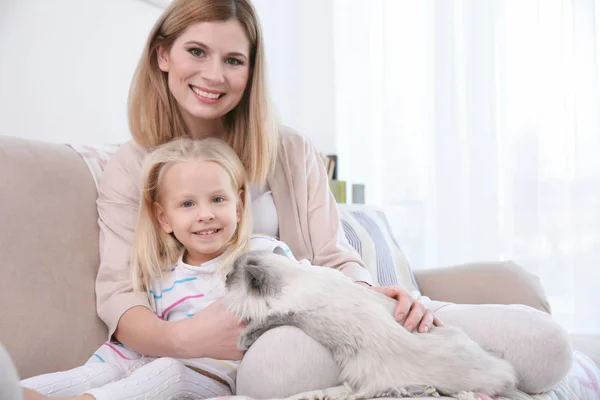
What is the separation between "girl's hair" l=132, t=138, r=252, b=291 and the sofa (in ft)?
0.38

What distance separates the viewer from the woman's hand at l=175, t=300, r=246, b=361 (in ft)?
3.79

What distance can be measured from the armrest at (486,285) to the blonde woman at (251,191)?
434 millimetres

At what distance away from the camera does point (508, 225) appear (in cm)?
306

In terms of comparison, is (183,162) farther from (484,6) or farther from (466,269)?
(484,6)

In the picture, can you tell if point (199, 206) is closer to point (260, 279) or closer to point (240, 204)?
point (240, 204)

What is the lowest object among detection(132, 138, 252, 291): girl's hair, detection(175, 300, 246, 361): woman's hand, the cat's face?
detection(175, 300, 246, 361): woman's hand

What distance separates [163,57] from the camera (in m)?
1.57

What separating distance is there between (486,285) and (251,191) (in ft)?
2.34

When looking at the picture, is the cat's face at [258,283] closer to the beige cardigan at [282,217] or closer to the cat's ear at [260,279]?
the cat's ear at [260,279]

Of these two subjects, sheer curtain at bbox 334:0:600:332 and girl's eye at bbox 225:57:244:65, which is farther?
sheer curtain at bbox 334:0:600:332

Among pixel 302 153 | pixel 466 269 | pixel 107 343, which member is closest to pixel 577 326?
pixel 466 269

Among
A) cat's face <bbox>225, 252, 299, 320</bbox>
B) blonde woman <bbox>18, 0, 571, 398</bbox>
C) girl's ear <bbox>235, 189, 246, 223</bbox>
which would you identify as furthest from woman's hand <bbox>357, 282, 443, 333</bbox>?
girl's ear <bbox>235, 189, 246, 223</bbox>

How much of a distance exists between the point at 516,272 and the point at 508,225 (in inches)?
51.0

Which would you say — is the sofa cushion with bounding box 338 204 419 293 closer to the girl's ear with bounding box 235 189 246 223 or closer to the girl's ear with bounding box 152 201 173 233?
the girl's ear with bounding box 235 189 246 223
